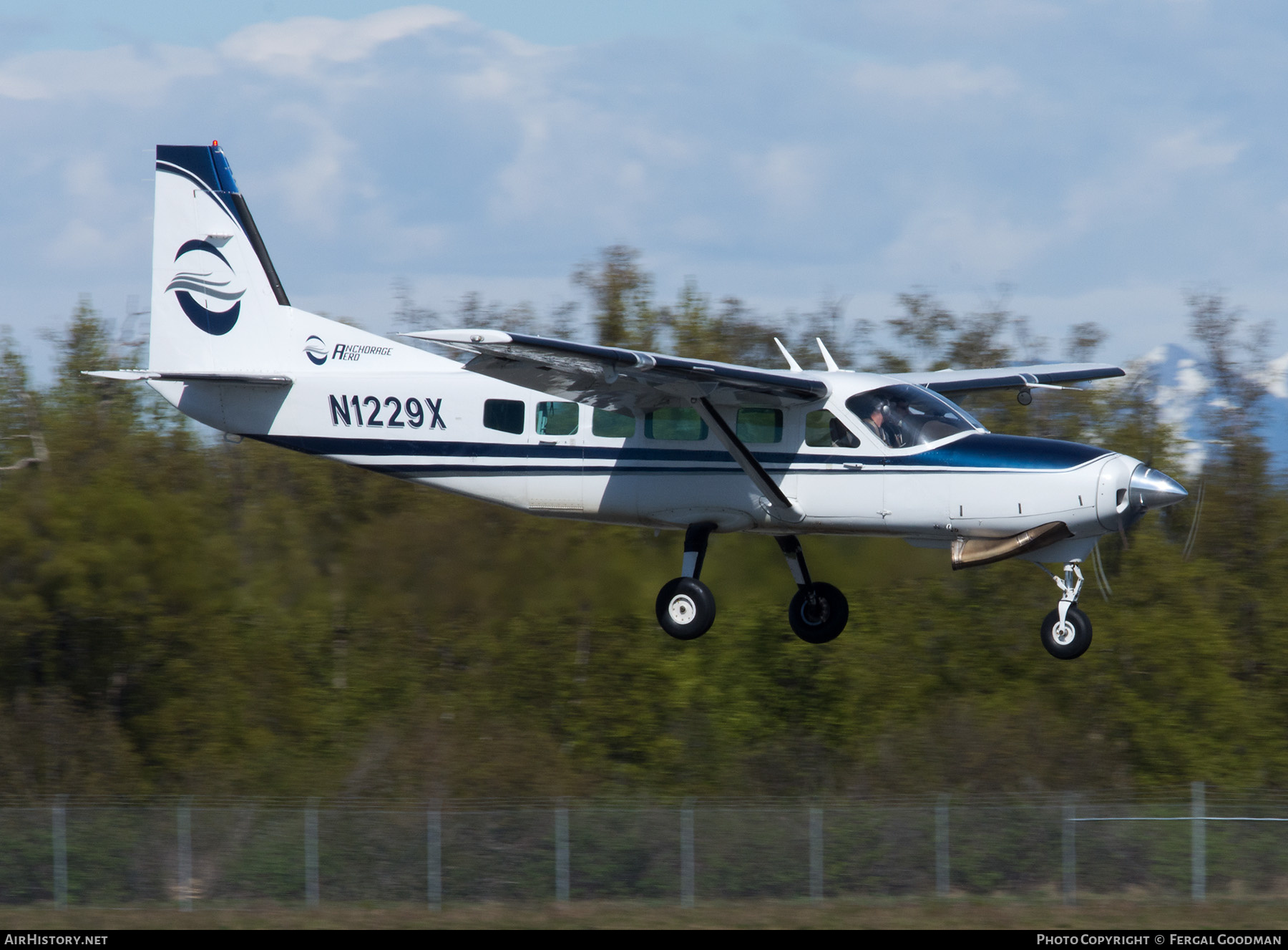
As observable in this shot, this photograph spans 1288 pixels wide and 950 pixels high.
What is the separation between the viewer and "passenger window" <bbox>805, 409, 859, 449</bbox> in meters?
14.7

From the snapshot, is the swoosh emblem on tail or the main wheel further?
the swoosh emblem on tail

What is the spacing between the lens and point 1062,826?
20.1 metres

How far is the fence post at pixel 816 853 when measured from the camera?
786 inches

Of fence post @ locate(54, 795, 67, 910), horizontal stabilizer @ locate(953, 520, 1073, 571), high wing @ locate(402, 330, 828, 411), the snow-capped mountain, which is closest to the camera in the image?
high wing @ locate(402, 330, 828, 411)

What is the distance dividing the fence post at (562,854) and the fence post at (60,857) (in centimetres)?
658

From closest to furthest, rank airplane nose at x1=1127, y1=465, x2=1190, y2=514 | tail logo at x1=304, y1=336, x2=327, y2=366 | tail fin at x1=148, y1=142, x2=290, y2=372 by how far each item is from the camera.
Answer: airplane nose at x1=1127, y1=465, x2=1190, y2=514, tail logo at x1=304, y1=336, x2=327, y2=366, tail fin at x1=148, y1=142, x2=290, y2=372

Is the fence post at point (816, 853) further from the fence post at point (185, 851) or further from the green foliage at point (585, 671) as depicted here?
the green foliage at point (585, 671)

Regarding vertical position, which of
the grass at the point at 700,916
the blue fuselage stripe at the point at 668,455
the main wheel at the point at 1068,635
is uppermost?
the blue fuselage stripe at the point at 668,455

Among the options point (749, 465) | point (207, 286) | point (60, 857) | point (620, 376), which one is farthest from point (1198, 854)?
point (60, 857)

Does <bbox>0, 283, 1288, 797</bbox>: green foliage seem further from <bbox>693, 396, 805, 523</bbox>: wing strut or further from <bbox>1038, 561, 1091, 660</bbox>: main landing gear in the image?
<bbox>1038, 561, 1091, 660</bbox>: main landing gear

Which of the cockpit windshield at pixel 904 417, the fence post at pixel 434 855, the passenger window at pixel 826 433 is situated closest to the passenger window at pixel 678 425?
the passenger window at pixel 826 433

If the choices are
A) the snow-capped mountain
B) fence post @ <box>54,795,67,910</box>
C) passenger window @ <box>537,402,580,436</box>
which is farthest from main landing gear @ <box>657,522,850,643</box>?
the snow-capped mountain

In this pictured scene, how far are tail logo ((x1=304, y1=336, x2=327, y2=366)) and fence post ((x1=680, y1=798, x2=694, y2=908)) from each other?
8.01 meters

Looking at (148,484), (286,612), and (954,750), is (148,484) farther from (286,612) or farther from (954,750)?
(954,750)
